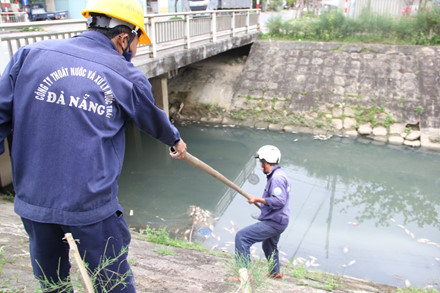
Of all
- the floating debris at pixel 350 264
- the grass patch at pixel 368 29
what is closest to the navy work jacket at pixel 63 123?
the floating debris at pixel 350 264

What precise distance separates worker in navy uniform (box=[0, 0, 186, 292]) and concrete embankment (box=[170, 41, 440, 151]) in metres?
10.4

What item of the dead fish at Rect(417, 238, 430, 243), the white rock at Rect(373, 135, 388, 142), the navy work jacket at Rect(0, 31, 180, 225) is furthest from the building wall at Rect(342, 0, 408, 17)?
the navy work jacket at Rect(0, 31, 180, 225)

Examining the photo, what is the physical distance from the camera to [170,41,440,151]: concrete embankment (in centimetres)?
1122

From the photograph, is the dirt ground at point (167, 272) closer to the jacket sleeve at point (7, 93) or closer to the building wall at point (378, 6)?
the jacket sleeve at point (7, 93)

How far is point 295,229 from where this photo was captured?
635 centimetres

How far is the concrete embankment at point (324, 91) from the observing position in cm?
1122

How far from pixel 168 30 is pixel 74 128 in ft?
26.1

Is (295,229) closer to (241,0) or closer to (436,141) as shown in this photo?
(436,141)

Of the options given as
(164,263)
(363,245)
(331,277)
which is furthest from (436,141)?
(164,263)

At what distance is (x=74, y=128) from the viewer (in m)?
1.68

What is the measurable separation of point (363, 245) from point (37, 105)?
5656mm

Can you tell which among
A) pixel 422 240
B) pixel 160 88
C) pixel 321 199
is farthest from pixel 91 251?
pixel 160 88

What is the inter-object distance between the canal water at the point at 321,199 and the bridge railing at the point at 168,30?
9.93ft

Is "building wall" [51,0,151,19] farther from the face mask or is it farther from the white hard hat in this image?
the face mask
